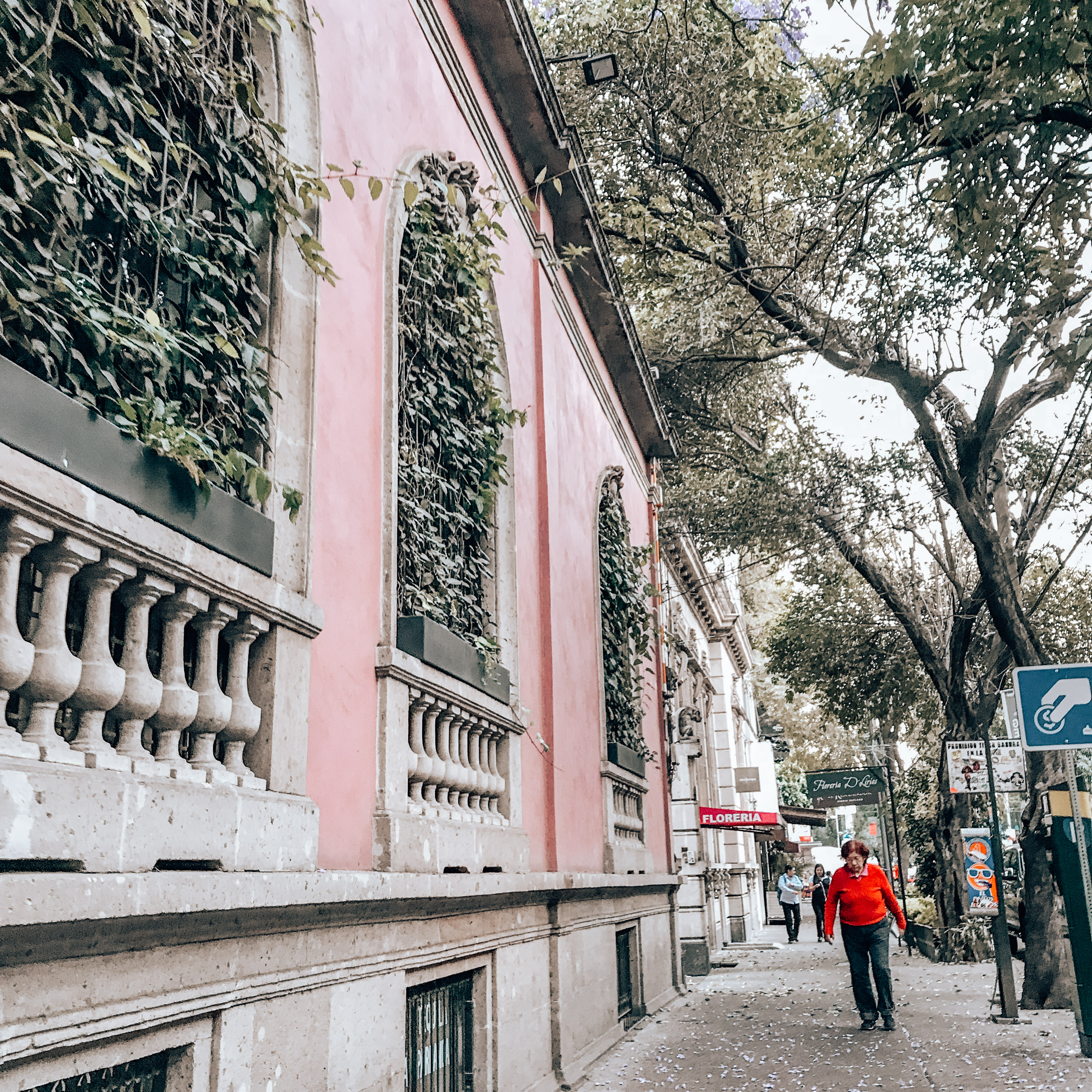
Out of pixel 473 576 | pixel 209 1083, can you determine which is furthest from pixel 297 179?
pixel 209 1083

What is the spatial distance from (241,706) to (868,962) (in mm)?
8015

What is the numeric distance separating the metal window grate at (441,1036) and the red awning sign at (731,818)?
13.6m

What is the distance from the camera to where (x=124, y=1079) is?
9.91ft

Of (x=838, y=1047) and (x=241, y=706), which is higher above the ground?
(x=241, y=706)

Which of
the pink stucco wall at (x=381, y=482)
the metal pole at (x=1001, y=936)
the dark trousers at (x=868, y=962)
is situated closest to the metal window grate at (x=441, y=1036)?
the pink stucco wall at (x=381, y=482)

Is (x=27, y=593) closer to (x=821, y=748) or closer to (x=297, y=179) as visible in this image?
(x=297, y=179)

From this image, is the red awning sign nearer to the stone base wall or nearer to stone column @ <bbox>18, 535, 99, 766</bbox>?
the stone base wall

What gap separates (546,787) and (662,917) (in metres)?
5.65

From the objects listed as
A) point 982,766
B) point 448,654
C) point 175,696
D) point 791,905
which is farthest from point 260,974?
point 791,905

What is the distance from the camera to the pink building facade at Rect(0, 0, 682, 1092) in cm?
276

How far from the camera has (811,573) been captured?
1844cm

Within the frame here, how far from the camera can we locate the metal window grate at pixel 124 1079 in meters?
2.76

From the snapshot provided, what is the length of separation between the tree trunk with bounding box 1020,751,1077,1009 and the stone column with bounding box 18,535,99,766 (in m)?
10.2

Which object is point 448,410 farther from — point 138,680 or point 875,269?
point 875,269
